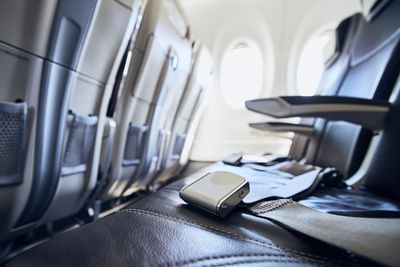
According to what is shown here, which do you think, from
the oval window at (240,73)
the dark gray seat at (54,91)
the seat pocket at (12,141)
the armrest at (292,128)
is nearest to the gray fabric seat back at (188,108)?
the oval window at (240,73)

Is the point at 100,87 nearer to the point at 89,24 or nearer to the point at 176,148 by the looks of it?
the point at 89,24

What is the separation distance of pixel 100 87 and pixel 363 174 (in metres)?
1.05

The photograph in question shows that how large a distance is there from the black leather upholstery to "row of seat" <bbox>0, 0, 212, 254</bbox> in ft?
2.05

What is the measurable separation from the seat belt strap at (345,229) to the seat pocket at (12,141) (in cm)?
73

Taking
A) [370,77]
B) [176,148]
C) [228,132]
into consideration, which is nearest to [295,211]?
[370,77]

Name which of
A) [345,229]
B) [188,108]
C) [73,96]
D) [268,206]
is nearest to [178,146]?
[188,108]

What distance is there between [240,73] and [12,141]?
10.9 feet

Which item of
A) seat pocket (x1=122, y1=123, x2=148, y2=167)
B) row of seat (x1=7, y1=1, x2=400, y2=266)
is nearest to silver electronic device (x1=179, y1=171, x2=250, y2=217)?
row of seat (x1=7, y1=1, x2=400, y2=266)

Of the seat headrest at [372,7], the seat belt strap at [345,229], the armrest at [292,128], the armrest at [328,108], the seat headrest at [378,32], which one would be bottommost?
the seat belt strap at [345,229]

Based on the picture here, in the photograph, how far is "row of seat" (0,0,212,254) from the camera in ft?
2.49

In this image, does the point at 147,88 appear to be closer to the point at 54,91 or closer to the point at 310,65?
the point at 54,91

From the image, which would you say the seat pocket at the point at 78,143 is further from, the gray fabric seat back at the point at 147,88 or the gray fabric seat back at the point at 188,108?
the gray fabric seat back at the point at 188,108

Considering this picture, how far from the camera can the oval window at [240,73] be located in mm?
3596

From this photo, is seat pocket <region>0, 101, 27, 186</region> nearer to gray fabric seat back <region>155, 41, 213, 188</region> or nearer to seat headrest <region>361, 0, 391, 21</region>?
A: seat headrest <region>361, 0, 391, 21</region>
